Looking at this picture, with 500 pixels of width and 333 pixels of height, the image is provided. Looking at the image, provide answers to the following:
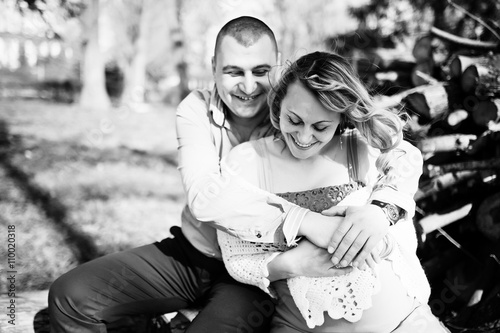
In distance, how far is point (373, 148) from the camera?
2203 mm

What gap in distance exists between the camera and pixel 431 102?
10.8 feet

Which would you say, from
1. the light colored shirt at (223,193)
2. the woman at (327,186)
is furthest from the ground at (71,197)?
the woman at (327,186)

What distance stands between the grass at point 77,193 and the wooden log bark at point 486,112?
111 inches

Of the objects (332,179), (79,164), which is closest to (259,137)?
(332,179)

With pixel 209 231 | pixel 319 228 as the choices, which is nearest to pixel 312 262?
pixel 319 228

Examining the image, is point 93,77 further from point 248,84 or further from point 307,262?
point 307,262

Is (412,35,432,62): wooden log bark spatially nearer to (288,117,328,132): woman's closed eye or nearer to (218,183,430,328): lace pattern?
(218,183,430,328): lace pattern

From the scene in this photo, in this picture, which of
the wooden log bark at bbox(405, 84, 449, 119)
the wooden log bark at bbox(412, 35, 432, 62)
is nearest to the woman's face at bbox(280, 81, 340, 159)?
the wooden log bark at bbox(405, 84, 449, 119)

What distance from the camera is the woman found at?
6.19 feet

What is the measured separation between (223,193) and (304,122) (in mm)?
438

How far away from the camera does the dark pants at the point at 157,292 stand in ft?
6.95

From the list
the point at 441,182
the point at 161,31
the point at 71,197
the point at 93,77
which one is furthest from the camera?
the point at 161,31

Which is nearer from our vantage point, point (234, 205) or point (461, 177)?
point (234, 205)

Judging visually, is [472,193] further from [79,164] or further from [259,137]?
[79,164]
